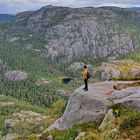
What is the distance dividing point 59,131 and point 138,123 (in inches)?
628

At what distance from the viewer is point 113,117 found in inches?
1876

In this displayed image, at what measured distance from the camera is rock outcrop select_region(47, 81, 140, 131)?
5222 cm

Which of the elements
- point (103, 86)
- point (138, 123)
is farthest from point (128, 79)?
point (138, 123)

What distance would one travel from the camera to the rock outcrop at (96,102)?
171ft

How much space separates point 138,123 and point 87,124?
10.2 meters

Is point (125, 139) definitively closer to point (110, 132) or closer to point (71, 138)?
point (110, 132)

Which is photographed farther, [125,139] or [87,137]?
[87,137]

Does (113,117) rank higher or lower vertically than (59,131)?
higher

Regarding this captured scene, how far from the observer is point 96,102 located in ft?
181

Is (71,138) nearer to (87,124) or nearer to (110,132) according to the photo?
(87,124)

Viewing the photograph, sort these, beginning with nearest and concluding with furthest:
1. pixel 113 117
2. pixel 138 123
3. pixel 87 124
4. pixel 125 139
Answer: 1. pixel 125 139
2. pixel 138 123
3. pixel 113 117
4. pixel 87 124

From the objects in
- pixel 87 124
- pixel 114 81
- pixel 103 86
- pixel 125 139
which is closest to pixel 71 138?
pixel 87 124

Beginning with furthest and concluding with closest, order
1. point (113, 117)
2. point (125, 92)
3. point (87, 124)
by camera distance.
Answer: point (125, 92), point (87, 124), point (113, 117)

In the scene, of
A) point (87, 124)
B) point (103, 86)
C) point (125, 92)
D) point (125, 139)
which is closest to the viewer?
point (125, 139)
